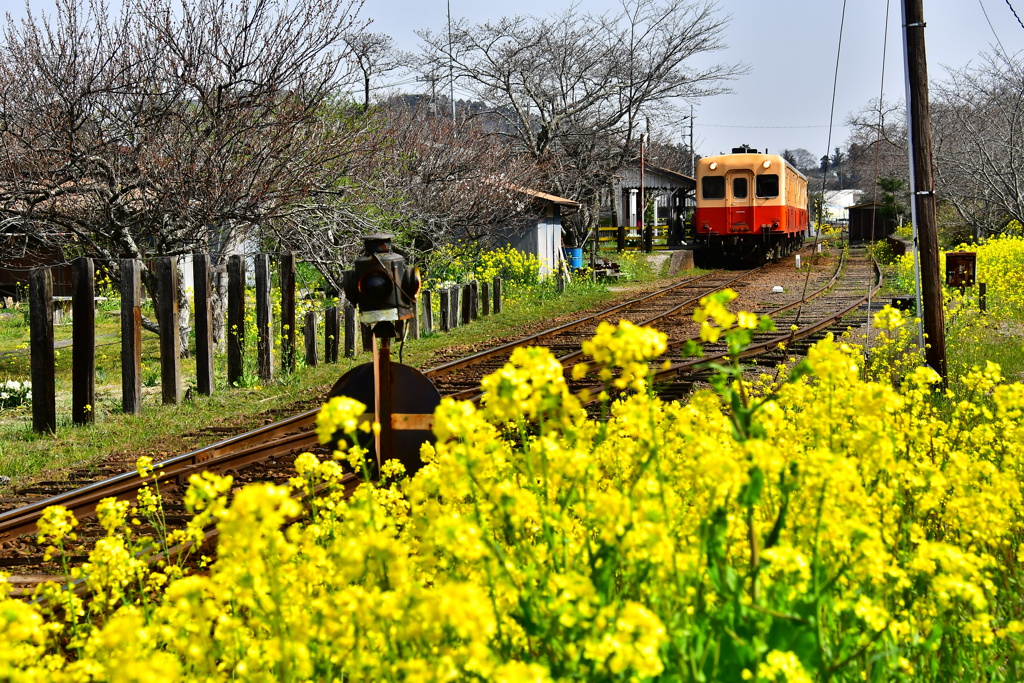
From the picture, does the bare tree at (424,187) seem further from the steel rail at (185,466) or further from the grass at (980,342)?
the grass at (980,342)

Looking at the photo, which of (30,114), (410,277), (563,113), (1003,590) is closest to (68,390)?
(30,114)

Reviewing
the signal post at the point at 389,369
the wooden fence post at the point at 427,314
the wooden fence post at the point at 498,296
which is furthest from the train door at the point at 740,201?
the signal post at the point at 389,369

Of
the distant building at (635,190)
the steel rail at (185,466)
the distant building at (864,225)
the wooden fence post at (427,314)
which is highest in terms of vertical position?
the distant building at (635,190)

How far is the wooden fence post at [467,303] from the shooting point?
48.5 feet

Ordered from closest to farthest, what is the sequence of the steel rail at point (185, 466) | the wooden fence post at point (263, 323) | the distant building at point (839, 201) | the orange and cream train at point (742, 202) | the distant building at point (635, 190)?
the steel rail at point (185, 466) → the wooden fence post at point (263, 323) → the orange and cream train at point (742, 202) → the distant building at point (635, 190) → the distant building at point (839, 201)

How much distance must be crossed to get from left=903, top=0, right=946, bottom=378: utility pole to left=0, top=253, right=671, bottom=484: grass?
4.91 metres

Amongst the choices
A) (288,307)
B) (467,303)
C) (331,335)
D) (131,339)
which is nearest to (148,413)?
(131,339)

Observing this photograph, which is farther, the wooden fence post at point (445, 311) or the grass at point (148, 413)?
the wooden fence post at point (445, 311)

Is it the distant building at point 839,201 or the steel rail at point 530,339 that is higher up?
the distant building at point 839,201

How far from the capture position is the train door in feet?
84.1

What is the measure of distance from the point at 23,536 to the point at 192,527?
2.96 metres

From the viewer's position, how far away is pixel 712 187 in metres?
26.3

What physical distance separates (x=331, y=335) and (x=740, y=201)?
55.1ft

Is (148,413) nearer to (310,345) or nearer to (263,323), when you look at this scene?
(263,323)
